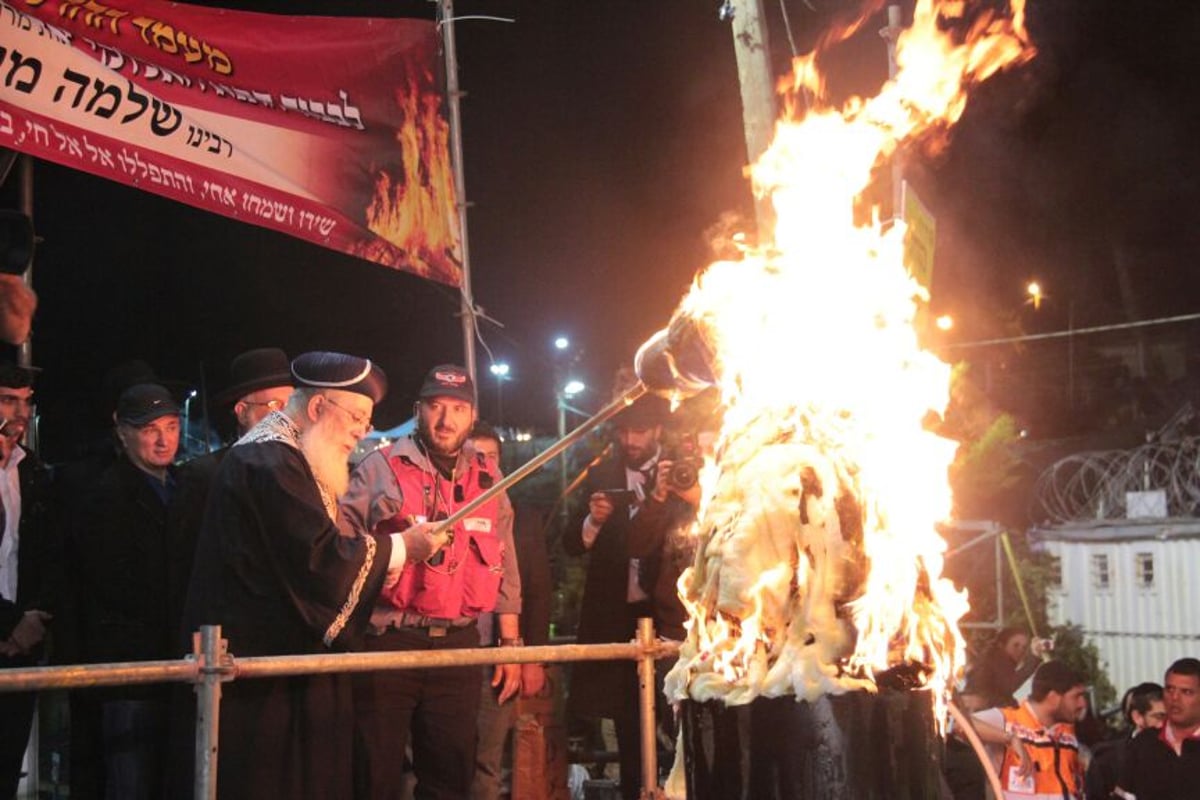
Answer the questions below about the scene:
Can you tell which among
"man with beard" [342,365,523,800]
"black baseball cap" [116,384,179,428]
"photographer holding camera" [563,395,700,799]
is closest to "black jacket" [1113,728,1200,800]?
"photographer holding camera" [563,395,700,799]

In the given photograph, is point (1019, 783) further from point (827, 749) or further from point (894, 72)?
point (827, 749)

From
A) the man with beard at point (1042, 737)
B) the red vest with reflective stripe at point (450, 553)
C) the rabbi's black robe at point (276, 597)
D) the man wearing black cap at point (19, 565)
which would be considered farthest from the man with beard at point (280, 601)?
the man with beard at point (1042, 737)

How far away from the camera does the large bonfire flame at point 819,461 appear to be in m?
3.84

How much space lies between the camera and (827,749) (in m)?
3.62

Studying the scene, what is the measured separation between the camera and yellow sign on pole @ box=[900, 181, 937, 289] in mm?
6047

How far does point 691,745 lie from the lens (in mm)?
3893

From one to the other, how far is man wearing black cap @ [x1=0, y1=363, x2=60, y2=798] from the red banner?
1674 mm

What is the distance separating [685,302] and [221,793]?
2.46 metres

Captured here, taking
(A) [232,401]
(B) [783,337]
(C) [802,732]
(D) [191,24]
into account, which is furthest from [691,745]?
(D) [191,24]

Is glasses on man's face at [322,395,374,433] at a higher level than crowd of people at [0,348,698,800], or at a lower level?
higher

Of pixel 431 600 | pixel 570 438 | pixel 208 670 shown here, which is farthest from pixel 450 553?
pixel 208 670

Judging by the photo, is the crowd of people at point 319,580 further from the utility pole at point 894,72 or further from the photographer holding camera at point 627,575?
the utility pole at point 894,72

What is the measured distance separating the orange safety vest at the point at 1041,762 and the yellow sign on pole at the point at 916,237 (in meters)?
3.13

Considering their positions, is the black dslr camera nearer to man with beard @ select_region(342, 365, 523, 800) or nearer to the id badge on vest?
man with beard @ select_region(342, 365, 523, 800)
